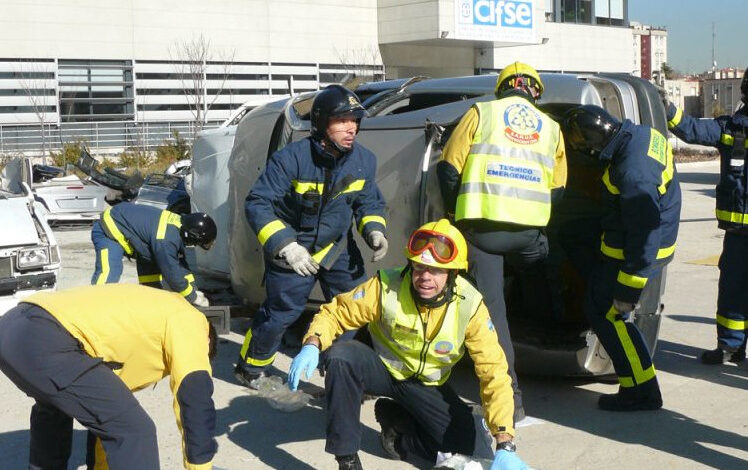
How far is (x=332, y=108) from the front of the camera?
16.4ft

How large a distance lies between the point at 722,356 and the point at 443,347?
2635 mm

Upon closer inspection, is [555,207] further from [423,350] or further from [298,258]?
[423,350]

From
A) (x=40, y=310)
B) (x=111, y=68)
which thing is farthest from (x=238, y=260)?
(x=111, y=68)

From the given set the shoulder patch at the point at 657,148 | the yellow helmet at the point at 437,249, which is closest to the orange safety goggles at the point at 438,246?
the yellow helmet at the point at 437,249

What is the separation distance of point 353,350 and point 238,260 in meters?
2.79

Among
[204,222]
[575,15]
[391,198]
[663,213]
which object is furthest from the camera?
[575,15]

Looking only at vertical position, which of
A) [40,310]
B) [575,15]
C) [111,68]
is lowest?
[40,310]

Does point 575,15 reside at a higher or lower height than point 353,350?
higher

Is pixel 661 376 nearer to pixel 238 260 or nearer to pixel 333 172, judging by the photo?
pixel 333 172

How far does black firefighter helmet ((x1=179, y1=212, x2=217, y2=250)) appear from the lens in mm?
5883

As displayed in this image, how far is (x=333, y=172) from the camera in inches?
203

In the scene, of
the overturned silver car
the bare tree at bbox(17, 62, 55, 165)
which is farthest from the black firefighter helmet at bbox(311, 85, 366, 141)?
the bare tree at bbox(17, 62, 55, 165)

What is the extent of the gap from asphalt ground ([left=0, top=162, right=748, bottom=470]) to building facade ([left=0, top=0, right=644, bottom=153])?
23336 millimetres

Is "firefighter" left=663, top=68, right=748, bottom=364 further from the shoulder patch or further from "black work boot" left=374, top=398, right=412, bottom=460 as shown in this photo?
"black work boot" left=374, top=398, right=412, bottom=460
